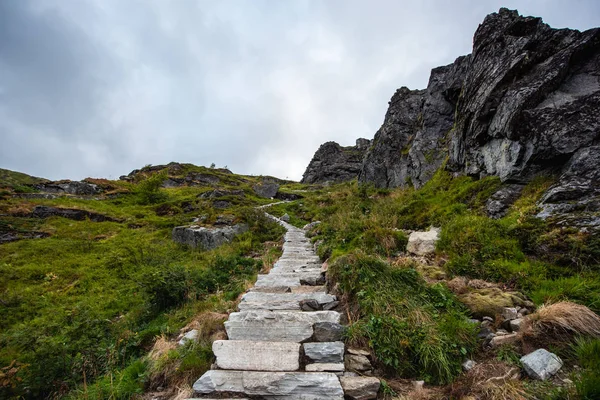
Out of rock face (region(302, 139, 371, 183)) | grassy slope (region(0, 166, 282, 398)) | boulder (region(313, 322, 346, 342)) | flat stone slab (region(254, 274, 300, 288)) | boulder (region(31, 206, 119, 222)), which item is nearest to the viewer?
boulder (region(313, 322, 346, 342))

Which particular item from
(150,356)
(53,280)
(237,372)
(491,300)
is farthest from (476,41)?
(53,280)

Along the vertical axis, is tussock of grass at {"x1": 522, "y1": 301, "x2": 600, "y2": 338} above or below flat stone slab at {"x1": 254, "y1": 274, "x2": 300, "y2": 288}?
above

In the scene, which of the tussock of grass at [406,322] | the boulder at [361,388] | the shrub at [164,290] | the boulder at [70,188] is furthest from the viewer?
the boulder at [70,188]

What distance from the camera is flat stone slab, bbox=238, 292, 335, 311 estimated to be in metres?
5.87

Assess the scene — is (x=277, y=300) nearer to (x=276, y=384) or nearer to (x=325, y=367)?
(x=325, y=367)

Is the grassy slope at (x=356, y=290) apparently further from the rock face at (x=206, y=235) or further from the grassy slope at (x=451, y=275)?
the rock face at (x=206, y=235)

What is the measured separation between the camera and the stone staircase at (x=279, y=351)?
366 centimetres

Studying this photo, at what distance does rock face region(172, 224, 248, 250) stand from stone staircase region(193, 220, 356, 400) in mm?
8568

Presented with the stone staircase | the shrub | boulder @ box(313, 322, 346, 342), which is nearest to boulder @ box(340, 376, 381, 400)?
the stone staircase

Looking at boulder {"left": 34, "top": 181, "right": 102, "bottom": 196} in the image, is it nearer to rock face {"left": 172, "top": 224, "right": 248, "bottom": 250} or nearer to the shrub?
rock face {"left": 172, "top": 224, "right": 248, "bottom": 250}

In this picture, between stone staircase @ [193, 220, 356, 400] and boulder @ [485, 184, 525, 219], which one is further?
boulder @ [485, 184, 525, 219]

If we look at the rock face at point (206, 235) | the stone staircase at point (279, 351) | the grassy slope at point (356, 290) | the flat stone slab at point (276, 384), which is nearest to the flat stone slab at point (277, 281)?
the stone staircase at point (279, 351)

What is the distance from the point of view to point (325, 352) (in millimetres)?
4234

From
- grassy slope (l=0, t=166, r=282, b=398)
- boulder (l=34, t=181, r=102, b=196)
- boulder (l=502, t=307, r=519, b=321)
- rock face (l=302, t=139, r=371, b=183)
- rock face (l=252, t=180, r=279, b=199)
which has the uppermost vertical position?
rock face (l=302, t=139, r=371, b=183)
